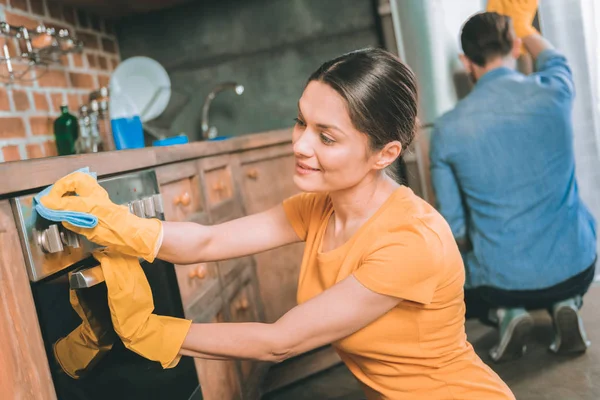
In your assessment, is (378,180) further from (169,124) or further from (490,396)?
(169,124)

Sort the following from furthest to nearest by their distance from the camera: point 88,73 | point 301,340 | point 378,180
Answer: point 88,73 < point 378,180 < point 301,340

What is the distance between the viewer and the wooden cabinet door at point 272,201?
2.07 m

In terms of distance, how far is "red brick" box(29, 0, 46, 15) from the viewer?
2.05 meters

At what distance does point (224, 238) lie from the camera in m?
1.23

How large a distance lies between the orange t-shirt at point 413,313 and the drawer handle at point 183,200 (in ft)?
1.65

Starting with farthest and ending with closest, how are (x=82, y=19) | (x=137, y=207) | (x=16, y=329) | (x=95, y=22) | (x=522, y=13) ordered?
(x=95, y=22) → (x=82, y=19) → (x=522, y=13) → (x=137, y=207) → (x=16, y=329)

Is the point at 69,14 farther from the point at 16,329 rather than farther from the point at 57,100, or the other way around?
the point at 16,329

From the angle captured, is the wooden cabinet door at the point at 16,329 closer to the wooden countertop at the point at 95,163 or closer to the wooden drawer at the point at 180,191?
the wooden countertop at the point at 95,163

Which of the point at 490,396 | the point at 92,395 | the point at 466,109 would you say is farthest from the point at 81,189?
the point at 466,109

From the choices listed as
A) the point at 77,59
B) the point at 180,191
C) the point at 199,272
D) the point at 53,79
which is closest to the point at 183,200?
the point at 180,191

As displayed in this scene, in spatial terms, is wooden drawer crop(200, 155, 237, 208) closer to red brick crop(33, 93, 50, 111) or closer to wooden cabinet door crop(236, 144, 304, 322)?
wooden cabinet door crop(236, 144, 304, 322)

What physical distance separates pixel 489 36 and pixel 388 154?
1.27m

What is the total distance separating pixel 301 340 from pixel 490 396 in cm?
42

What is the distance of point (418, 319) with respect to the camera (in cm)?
108
